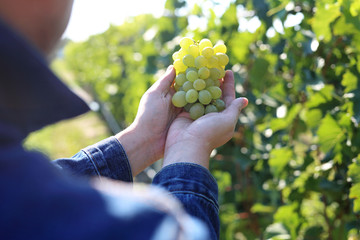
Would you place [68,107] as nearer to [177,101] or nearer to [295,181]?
[177,101]

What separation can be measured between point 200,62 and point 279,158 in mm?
963

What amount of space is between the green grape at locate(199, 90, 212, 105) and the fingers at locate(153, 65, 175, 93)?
165mm

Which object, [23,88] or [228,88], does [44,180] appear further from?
[228,88]

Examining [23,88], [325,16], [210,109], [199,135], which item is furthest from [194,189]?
[325,16]

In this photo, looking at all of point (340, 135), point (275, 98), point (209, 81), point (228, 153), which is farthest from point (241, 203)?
point (209, 81)

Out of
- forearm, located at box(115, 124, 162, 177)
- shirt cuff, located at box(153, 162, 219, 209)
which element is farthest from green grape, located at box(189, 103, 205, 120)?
shirt cuff, located at box(153, 162, 219, 209)

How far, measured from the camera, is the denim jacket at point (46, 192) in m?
0.54

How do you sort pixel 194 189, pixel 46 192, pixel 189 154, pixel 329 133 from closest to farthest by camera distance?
pixel 46 192
pixel 194 189
pixel 189 154
pixel 329 133

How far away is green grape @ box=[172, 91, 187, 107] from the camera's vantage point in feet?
4.94

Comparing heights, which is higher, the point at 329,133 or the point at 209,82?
the point at 209,82

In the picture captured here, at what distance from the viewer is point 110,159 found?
55.2 inches

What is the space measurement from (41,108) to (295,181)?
193cm

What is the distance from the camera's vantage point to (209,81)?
1.53 metres

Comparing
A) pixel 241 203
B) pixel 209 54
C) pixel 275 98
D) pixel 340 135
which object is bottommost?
pixel 241 203
